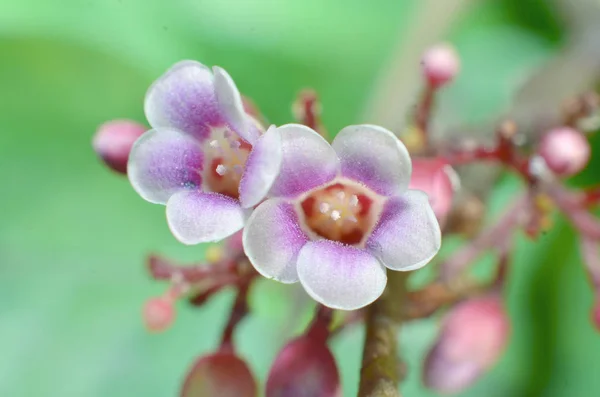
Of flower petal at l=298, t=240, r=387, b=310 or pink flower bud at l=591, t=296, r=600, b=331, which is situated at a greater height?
flower petal at l=298, t=240, r=387, b=310

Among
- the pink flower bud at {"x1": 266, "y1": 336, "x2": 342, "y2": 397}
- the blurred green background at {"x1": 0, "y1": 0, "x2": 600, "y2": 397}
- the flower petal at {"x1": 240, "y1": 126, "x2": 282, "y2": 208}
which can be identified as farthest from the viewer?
the blurred green background at {"x1": 0, "y1": 0, "x2": 600, "y2": 397}

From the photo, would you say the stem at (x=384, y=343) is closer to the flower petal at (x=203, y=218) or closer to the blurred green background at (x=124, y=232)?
the flower petal at (x=203, y=218)

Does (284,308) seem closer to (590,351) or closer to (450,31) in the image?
(590,351)

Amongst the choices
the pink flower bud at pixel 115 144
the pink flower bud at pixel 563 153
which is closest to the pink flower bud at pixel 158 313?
the pink flower bud at pixel 115 144

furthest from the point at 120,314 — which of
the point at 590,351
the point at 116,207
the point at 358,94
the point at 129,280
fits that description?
the point at 590,351

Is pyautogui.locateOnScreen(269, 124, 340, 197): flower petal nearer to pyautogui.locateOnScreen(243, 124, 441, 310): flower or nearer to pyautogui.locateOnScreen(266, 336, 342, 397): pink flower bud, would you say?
pyautogui.locateOnScreen(243, 124, 441, 310): flower

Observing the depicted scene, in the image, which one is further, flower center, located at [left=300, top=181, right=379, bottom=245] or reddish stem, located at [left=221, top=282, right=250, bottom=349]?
reddish stem, located at [left=221, top=282, right=250, bottom=349]

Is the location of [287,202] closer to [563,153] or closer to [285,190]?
[285,190]

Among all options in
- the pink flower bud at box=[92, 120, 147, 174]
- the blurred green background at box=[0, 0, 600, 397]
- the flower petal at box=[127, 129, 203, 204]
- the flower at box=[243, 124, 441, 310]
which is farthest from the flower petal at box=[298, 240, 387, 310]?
the blurred green background at box=[0, 0, 600, 397]
